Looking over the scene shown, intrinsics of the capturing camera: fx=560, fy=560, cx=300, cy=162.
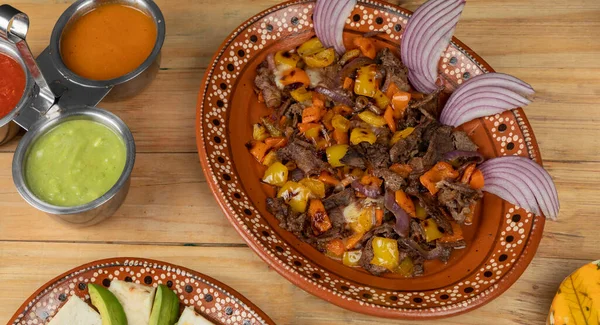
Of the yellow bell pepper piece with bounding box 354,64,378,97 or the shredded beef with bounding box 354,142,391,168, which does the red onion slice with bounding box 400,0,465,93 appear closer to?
the yellow bell pepper piece with bounding box 354,64,378,97

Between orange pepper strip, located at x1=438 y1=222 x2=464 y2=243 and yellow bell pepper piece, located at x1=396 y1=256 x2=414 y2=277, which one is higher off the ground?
orange pepper strip, located at x1=438 y1=222 x2=464 y2=243

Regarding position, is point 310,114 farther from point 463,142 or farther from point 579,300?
point 579,300

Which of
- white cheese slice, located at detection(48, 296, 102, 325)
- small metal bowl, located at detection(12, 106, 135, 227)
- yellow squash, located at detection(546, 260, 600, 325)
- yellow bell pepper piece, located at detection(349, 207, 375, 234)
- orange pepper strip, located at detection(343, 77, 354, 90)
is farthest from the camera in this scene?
orange pepper strip, located at detection(343, 77, 354, 90)

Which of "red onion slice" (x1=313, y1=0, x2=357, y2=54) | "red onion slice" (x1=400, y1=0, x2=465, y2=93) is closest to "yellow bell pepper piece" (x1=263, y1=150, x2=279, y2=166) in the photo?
"red onion slice" (x1=313, y1=0, x2=357, y2=54)


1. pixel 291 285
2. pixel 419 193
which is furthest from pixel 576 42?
pixel 291 285

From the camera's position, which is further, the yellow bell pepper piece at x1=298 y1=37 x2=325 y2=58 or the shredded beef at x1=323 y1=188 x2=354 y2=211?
the yellow bell pepper piece at x1=298 y1=37 x2=325 y2=58
